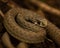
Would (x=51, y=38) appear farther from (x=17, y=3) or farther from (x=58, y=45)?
(x=17, y=3)

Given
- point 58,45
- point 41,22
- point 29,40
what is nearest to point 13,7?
point 41,22

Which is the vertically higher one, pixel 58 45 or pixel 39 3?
pixel 39 3

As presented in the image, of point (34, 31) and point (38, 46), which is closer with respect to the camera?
point (38, 46)

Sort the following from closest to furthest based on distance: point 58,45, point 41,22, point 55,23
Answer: point 58,45 < point 41,22 < point 55,23

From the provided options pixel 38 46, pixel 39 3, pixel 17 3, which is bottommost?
pixel 17 3

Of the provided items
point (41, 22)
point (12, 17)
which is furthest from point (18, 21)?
point (41, 22)

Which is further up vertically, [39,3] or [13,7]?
[39,3]

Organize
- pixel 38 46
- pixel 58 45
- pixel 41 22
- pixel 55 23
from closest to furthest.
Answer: pixel 38 46 < pixel 58 45 < pixel 41 22 < pixel 55 23

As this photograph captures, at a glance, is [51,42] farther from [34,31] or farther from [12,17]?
[12,17]

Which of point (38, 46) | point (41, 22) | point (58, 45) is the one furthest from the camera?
point (41, 22)
